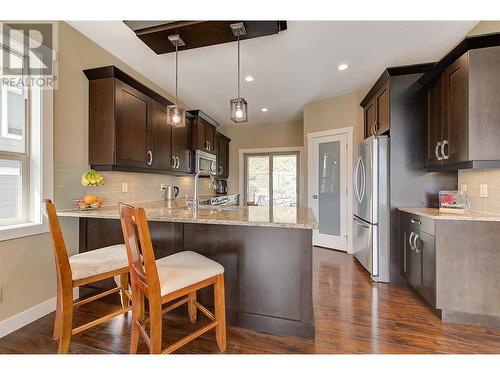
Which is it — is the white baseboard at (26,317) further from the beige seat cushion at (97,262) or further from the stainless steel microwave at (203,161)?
the stainless steel microwave at (203,161)

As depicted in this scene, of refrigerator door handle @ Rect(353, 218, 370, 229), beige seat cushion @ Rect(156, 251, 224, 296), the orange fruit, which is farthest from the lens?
refrigerator door handle @ Rect(353, 218, 370, 229)

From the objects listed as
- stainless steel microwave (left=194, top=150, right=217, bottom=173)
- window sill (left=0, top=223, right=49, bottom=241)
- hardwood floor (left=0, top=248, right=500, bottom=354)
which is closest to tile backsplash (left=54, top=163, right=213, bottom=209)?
window sill (left=0, top=223, right=49, bottom=241)

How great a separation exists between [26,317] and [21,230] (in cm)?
70

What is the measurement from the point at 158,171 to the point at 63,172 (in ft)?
3.67

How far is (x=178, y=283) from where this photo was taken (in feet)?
4.28

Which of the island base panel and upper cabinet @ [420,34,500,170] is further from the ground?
upper cabinet @ [420,34,500,170]

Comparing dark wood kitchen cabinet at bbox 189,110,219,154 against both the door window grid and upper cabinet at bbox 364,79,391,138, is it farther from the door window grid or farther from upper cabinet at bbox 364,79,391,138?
upper cabinet at bbox 364,79,391,138

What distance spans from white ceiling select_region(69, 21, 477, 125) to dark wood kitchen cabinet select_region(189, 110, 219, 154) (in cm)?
37

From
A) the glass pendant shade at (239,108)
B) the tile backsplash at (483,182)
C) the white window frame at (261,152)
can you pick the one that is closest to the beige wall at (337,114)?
the white window frame at (261,152)

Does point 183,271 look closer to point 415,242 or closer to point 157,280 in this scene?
point 157,280

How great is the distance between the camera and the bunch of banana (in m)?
2.31

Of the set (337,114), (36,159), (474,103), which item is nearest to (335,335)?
(474,103)
